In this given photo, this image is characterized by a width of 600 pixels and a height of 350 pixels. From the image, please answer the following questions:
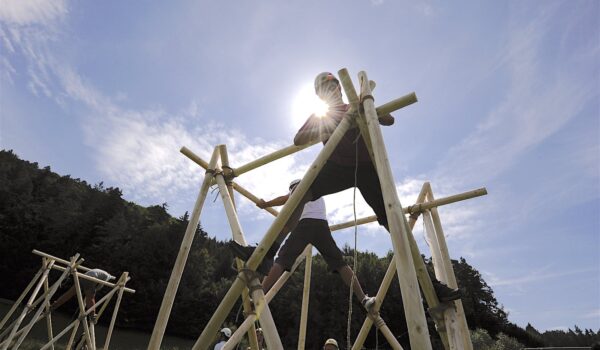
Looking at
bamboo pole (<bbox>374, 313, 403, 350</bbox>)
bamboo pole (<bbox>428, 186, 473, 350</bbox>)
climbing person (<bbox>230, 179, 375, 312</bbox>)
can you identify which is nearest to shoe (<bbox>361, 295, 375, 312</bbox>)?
climbing person (<bbox>230, 179, 375, 312</bbox>)

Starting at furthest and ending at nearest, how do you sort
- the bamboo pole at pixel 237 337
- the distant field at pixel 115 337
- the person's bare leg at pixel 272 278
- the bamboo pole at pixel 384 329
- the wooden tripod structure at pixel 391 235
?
1. the distant field at pixel 115 337
2. the bamboo pole at pixel 384 329
3. the person's bare leg at pixel 272 278
4. the bamboo pole at pixel 237 337
5. the wooden tripod structure at pixel 391 235

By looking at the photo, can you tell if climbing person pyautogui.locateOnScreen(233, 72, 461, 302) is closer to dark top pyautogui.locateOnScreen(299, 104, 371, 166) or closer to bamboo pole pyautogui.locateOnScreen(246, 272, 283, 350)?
dark top pyautogui.locateOnScreen(299, 104, 371, 166)

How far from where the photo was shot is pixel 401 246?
1987 millimetres

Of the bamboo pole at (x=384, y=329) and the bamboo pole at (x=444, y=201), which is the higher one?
the bamboo pole at (x=444, y=201)

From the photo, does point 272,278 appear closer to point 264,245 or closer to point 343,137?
point 264,245

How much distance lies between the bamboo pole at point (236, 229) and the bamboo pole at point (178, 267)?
21cm

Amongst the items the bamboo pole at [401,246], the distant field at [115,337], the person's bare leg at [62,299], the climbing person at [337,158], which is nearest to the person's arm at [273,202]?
the climbing person at [337,158]

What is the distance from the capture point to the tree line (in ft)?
77.0

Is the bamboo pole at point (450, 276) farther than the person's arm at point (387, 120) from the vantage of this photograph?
Yes

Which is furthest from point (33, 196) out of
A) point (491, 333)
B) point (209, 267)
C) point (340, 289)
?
point (491, 333)

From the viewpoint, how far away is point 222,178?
4113mm

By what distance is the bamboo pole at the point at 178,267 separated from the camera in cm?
331

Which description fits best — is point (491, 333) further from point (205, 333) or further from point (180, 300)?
point (205, 333)

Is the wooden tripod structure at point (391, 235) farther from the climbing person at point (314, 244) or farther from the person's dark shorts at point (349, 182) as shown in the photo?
the climbing person at point (314, 244)
